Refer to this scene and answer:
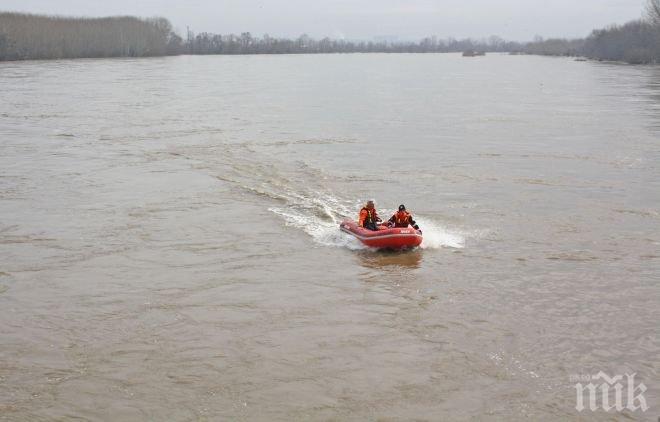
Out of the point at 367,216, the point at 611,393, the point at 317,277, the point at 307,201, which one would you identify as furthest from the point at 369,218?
the point at 611,393

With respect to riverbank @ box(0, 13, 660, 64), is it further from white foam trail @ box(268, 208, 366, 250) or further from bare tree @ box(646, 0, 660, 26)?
white foam trail @ box(268, 208, 366, 250)

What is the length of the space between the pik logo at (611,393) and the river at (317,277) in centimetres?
13

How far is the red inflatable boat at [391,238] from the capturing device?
49.5ft

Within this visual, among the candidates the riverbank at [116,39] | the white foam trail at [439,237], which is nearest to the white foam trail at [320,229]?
the white foam trail at [439,237]

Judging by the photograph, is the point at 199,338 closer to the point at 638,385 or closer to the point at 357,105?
the point at 638,385

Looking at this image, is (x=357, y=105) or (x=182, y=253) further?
A: (x=357, y=105)

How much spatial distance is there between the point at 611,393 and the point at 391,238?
20.7 ft

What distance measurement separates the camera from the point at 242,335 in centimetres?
1123

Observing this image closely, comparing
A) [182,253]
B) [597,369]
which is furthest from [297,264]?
[597,369]

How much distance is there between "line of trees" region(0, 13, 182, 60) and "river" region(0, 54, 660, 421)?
71258mm

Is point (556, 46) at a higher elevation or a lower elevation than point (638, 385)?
higher

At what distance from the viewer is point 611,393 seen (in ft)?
31.4

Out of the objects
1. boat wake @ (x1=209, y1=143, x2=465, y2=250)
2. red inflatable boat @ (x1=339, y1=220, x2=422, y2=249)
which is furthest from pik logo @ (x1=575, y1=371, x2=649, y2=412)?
boat wake @ (x1=209, y1=143, x2=465, y2=250)

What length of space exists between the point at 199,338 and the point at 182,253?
424cm
